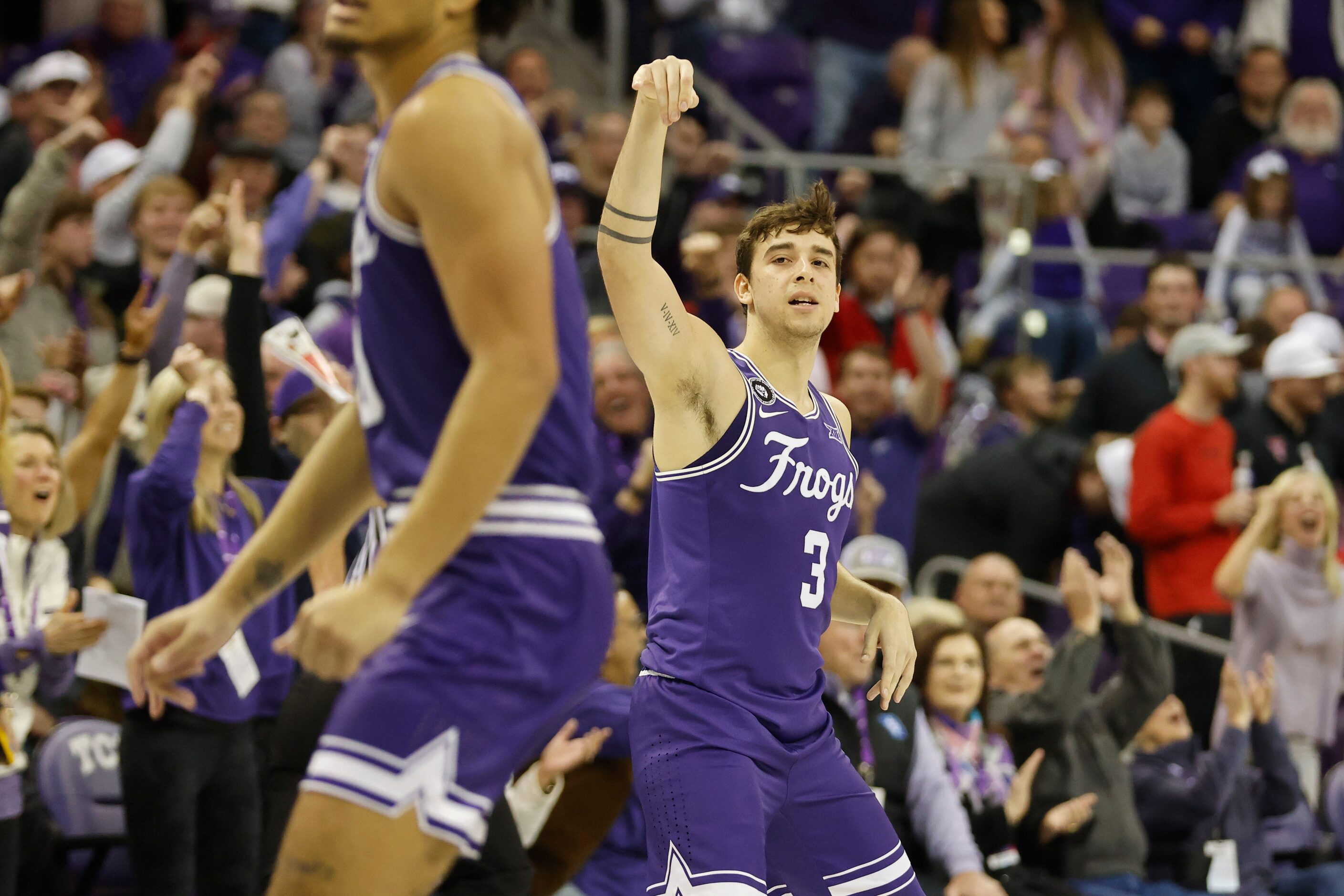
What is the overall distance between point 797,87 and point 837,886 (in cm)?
1004

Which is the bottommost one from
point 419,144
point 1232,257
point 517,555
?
point 1232,257

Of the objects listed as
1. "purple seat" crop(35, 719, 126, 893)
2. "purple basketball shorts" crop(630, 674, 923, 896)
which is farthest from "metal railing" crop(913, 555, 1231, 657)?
"purple basketball shorts" crop(630, 674, 923, 896)

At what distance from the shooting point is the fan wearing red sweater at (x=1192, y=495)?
9383 mm

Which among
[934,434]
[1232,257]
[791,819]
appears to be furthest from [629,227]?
[1232,257]

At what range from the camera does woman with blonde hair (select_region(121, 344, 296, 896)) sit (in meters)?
5.74

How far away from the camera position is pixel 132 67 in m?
11.4

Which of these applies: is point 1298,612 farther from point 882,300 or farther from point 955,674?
point 882,300

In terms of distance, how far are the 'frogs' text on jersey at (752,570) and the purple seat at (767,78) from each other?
9.17m

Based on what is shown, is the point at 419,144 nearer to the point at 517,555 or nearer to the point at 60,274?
the point at 517,555

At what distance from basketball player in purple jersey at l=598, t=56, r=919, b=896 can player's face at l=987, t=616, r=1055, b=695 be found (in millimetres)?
3449

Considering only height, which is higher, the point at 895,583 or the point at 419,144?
the point at 419,144

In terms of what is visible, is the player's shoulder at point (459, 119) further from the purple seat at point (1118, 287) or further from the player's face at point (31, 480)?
the purple seat at point (1118, 287)

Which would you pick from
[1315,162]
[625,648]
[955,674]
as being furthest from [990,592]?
[1315,162]

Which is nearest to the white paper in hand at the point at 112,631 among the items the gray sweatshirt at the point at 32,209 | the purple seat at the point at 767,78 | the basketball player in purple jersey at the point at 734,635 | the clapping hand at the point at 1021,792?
the basketball player in purple jersey at the point at 734,635
